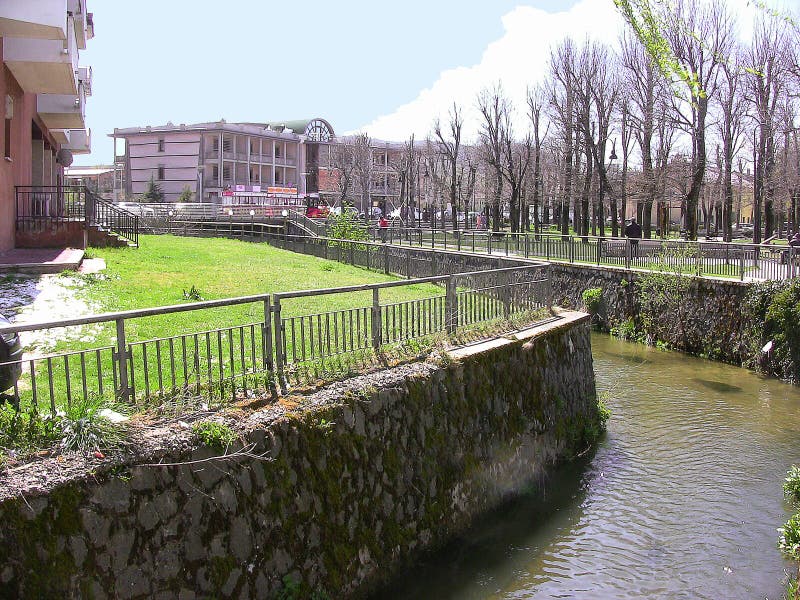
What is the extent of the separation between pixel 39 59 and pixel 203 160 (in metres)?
64.7

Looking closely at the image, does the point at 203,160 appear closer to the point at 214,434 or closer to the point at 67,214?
the point at 67,214

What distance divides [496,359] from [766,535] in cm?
377

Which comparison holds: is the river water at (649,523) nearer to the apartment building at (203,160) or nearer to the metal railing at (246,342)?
the metal railing at (246,342)

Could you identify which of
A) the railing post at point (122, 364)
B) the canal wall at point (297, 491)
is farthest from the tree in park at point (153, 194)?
the railing post at point (122, 364)

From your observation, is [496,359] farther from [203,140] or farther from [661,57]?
[203,140]

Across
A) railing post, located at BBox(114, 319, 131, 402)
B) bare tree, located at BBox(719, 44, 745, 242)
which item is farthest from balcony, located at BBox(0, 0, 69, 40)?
bare tree, located at BBox(719, 44, 745, 242)

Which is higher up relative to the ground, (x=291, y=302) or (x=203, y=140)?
(x=203, y=140)

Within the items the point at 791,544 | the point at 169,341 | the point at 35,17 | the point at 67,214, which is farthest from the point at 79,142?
the point at 791,544

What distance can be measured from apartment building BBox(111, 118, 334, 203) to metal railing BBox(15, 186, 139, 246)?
51.8 meters

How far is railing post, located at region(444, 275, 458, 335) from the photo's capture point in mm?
9880

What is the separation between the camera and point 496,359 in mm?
9484

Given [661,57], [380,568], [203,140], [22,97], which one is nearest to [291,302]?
[380,568]

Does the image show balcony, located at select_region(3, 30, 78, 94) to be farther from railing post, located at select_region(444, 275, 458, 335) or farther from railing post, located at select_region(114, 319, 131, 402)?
railing post, located at select_region(114, 319, 131, 402)

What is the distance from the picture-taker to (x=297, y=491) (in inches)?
253
